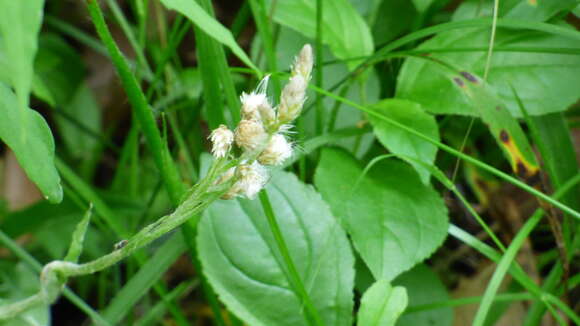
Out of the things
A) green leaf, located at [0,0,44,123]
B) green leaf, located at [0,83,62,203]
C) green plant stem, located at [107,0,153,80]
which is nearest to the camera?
green leaf, located at [0,0,44,123]

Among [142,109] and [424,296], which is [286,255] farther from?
[424,296]

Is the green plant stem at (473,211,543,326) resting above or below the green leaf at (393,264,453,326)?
above

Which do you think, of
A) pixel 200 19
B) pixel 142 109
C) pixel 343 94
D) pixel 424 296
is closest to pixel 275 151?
pixel 200 19

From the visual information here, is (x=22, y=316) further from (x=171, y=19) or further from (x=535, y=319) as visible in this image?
(x=171, y=19)

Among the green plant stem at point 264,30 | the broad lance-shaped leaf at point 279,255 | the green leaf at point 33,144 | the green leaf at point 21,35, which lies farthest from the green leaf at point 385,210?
the green leaf at point 21,35

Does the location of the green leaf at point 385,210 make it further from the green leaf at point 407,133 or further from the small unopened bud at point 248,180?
the small unopened bud at point 248,180

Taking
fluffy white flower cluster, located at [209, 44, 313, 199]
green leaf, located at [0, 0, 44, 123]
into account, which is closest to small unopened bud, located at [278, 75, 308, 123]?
fluffy white flower cluster, located at [209, 44, 313, 199]

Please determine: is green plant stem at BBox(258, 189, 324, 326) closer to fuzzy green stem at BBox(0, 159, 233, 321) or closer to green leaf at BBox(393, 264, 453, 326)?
fuzzy green stem at BBox(0, 159, 233, 321)
